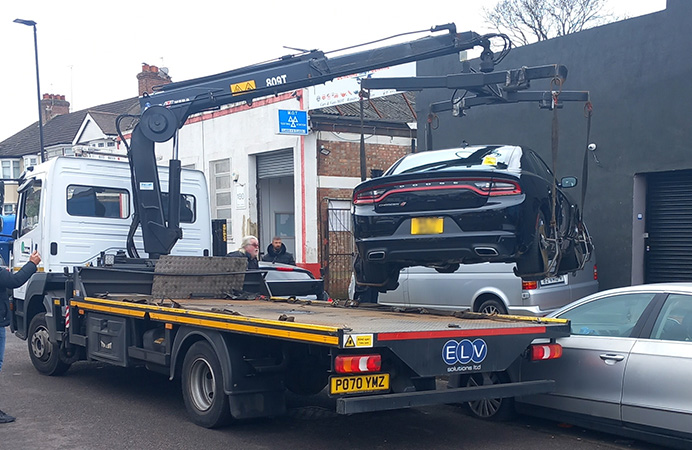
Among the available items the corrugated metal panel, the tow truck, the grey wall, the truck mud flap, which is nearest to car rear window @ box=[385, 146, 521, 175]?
the tow truck

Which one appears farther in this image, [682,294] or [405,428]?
[405,428]

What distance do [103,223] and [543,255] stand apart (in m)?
5.88

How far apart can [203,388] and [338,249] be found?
11762 millimetres

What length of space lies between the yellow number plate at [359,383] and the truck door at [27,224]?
5612mm

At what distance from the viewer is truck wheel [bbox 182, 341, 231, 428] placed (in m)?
6.75

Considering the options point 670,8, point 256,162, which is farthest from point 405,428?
point 256,162

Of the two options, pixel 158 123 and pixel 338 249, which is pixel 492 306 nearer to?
pixel 158 123

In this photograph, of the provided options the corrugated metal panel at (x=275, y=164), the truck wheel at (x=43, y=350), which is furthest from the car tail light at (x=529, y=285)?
the corrugated metal panel at (x=275, y=164)

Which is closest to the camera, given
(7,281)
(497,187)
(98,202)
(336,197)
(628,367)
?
(628,367)

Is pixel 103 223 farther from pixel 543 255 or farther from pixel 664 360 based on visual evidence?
pixel 664 360

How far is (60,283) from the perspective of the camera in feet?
31.3

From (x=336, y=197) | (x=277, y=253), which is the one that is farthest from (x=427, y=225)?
(x=336, y=197)

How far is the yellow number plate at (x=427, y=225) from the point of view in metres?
6.93

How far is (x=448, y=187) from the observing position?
693 centimetres
